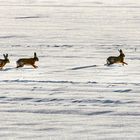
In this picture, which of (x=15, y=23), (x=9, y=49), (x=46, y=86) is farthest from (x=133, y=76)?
(x=15, y=23)

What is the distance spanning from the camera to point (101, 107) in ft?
29.2

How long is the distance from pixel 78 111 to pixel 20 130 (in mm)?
1537

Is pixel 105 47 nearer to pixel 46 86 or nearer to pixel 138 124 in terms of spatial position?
pixel 46 86

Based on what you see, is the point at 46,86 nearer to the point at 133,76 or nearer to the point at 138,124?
the point at 133,76

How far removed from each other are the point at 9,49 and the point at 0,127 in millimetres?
10845

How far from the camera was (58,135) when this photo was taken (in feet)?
23.2

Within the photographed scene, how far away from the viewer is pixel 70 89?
10.6 meters

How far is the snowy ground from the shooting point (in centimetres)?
741

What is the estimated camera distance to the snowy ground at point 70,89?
741 centimetres

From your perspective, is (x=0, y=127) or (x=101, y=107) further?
(x=101, y=107)

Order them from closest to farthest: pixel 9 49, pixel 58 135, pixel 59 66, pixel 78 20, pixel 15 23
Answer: pixel 58 135, pixel 59 66, pixel 9 49, pixel 15 23, pixel 78 20

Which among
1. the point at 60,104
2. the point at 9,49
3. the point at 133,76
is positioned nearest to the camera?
the point at 60,104

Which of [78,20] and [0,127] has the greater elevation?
[78,20]

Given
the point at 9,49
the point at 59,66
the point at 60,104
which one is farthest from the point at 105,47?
the point at 60,104
